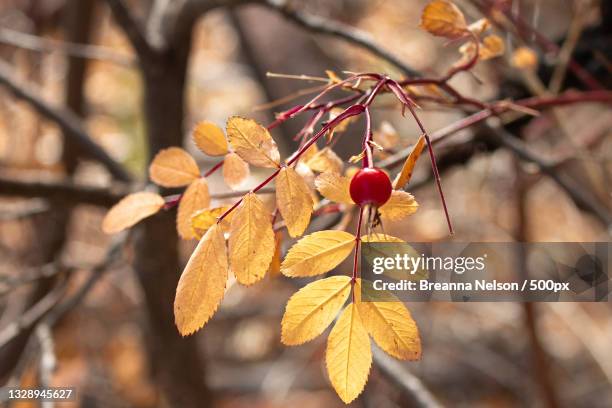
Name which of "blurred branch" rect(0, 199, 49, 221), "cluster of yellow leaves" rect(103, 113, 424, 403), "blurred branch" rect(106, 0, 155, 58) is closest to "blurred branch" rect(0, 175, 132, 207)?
"blurred branch" rect(0, 199, 49, 221)

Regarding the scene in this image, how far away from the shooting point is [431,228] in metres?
2.31

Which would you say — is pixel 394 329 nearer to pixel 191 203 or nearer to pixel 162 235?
pixel 191 203

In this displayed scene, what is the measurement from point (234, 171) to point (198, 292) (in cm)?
14

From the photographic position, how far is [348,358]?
0.43m

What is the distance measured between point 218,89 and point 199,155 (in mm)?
926

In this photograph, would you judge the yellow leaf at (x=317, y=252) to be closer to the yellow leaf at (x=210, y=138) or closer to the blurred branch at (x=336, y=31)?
the yellow leaf at (x=210, y=138)

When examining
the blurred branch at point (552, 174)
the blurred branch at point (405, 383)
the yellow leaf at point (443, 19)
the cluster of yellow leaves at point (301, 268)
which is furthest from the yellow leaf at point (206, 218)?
the blurred branch at point (552, 174)

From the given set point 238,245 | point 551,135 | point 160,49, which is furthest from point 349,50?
point 238,245

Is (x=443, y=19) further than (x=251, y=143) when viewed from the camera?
Yes

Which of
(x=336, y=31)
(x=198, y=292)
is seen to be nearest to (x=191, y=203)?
(x=198, y=292)

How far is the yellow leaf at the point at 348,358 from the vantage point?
1.39ft

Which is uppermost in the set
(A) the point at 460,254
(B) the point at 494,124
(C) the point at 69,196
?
(B) the point at 494,124

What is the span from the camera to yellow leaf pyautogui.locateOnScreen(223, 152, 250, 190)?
0.53m

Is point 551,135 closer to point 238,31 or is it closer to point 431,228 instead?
point 431,228
